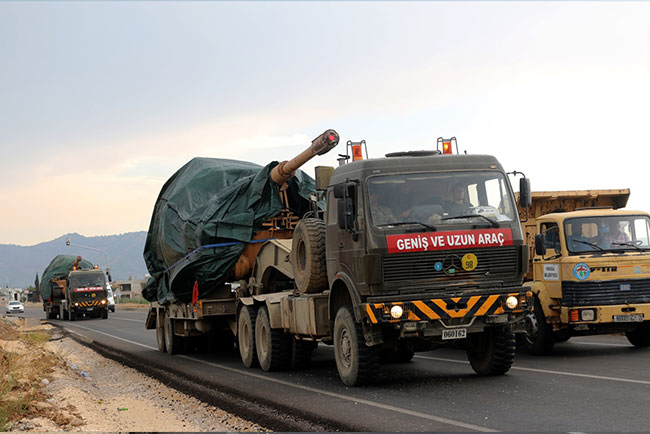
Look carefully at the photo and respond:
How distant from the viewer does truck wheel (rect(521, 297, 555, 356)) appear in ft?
50.5

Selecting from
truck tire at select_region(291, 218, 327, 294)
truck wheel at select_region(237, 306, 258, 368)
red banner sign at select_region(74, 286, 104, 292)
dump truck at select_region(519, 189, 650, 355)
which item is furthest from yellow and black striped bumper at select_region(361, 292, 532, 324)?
red banner sign at select_region(74, 286, 104, 292)

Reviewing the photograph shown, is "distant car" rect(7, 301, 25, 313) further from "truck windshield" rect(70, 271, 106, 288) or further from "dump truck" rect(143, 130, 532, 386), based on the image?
"dump truck" rect(143, 130, 532, 386)

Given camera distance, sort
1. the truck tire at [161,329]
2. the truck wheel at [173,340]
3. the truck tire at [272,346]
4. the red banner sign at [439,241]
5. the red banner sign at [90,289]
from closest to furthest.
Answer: the red banner sign at [439,241]
the truck tire at [272,346]
the truck wheel at [173,340]
the truck tire at [161,329]
the red banner sign at [90,289]

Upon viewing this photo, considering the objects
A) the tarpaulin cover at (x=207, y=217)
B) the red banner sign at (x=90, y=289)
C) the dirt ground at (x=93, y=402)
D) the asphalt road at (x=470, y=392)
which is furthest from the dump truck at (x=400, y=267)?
the red banner sign at (x=90, y=289)

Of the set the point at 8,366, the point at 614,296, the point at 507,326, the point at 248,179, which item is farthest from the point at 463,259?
the point at 8,366

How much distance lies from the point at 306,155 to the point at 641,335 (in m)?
6.83

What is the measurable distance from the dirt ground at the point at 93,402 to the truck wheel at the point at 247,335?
181cm

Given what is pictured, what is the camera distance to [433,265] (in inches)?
456

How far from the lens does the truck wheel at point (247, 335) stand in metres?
16.3

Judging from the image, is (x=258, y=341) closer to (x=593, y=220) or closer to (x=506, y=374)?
(x=506, y=374)

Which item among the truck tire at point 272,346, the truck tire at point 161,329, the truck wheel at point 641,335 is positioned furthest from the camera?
the truck tire at point 161,329

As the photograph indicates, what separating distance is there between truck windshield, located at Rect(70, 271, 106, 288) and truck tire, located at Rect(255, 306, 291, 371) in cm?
3436

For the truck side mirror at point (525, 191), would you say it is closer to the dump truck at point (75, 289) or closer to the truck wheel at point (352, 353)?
the truck wheel at point (352, 353)

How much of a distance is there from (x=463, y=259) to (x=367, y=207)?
1.44 metres
